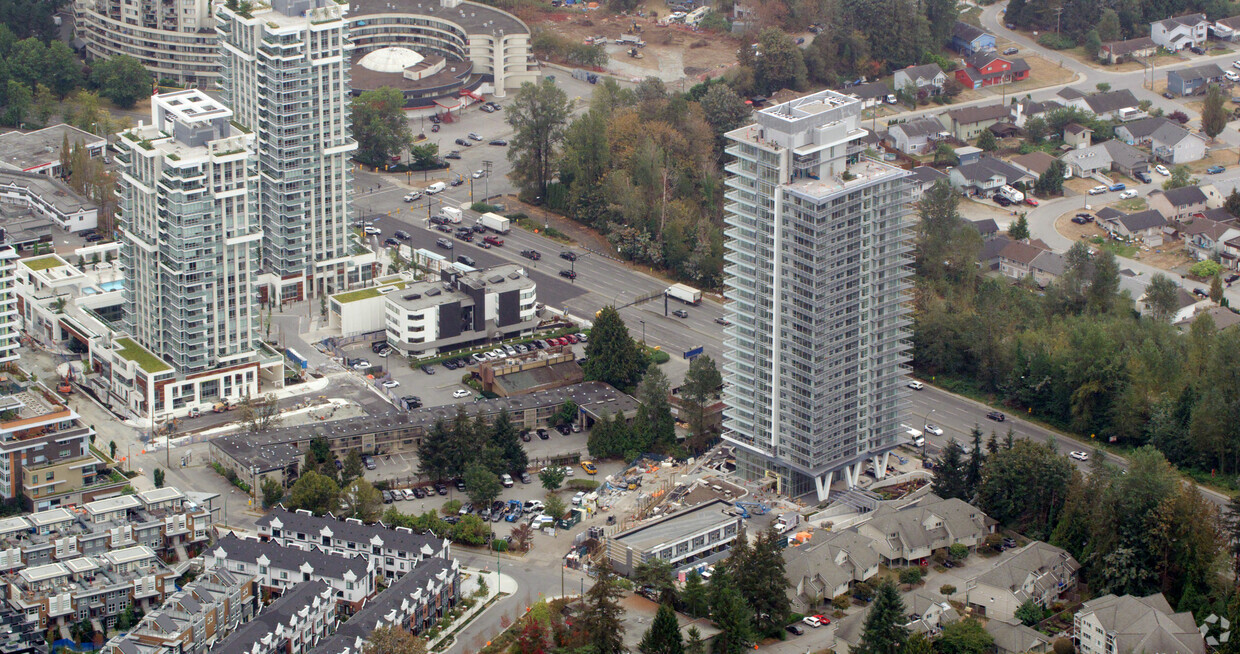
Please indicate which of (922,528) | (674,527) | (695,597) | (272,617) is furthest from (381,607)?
(922,528)

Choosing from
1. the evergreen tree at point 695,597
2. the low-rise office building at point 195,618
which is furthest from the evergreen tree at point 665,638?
the low-rise office building at point 195,618

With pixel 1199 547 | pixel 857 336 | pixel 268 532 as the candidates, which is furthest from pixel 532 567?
pixel 1199 547

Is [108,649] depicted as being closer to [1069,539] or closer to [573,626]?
[573,626]

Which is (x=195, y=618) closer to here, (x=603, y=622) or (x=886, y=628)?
(x=603, y=622)

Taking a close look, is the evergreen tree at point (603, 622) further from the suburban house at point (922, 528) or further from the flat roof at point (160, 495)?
the flat roof at point (160, 495)

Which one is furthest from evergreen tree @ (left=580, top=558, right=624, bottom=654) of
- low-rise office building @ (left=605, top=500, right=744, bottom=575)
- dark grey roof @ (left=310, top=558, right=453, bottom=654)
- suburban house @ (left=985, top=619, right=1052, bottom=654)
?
suburban house @ (left=985, top=619, right=1052, bottom=654)
